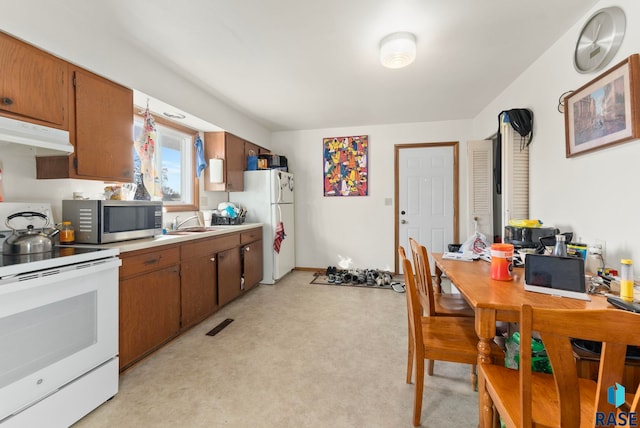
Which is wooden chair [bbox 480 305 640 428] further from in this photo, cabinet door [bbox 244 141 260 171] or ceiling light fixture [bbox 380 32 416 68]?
cabinet door [bbox 244 141 260 171]

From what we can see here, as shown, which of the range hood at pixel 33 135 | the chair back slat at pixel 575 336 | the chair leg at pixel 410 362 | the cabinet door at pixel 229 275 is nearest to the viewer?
the chair back slat at pixel 575 336

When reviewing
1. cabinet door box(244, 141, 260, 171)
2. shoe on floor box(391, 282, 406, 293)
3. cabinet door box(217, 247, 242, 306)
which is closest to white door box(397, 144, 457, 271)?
shoe on floor box(391, 282, 406, 293)

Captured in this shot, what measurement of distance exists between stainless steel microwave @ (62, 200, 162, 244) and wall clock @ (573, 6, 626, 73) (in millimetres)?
3261

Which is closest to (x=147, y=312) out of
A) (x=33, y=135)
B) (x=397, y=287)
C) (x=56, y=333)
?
(x=56, y=333)

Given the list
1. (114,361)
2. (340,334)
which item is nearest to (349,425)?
(340,334)

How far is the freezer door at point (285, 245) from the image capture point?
3917 mm

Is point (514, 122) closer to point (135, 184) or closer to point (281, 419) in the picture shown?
point (281, 419)

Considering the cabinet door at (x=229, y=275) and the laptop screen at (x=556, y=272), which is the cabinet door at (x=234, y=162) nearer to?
the cabinet door at (x=229, y=275)

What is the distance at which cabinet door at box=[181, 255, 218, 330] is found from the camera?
2436 millimetres

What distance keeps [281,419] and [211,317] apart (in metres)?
1.62

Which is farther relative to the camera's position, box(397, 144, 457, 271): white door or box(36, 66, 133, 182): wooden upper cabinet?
box(397, 144, 457, 271): white door

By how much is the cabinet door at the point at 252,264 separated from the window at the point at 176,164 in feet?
2.76

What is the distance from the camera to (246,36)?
6.72 feet

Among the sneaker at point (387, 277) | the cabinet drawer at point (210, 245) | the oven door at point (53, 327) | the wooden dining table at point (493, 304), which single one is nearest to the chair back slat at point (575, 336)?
the wooden dining table at point (493, 304)
